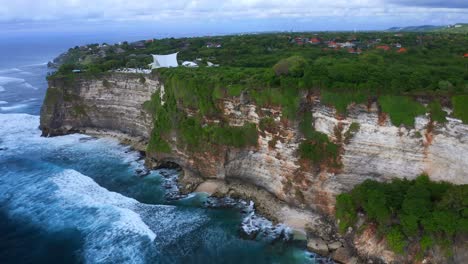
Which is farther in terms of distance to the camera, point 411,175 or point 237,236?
point 237,236

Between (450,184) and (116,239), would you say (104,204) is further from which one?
(450,184)

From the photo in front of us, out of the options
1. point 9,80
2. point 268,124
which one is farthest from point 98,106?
point 9,80

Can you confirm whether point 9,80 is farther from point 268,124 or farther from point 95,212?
point 268,124

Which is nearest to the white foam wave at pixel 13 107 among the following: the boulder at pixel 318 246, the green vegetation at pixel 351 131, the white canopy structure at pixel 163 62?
the white canopy structure at pixel 163 62

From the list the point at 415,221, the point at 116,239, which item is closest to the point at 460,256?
the point at 415,221

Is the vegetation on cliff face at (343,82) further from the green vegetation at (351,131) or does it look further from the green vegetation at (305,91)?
the green vegetation at (351,131)

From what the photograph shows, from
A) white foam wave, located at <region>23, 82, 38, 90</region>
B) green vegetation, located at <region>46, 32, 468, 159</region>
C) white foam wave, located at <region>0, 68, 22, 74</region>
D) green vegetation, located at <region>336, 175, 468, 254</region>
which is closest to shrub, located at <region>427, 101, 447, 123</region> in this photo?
green vegetation, located at <region>46, 32, 468, 159</region>
